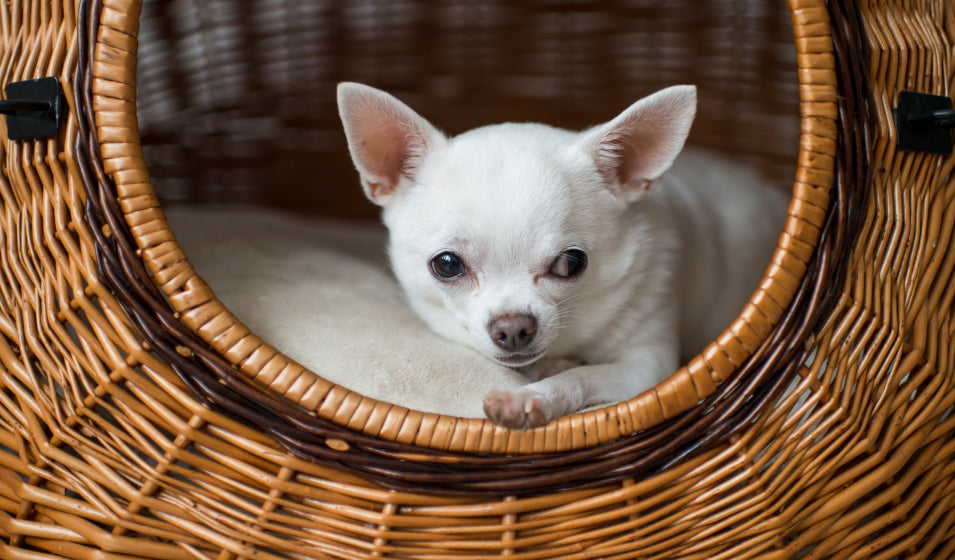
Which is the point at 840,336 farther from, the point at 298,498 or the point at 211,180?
the point at 211,180

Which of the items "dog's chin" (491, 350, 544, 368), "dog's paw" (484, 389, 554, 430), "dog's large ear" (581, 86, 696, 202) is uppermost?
"dog's large ear" (581, 86, 696, 202)

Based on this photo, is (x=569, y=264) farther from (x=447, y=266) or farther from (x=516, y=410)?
(x=516, y=410)

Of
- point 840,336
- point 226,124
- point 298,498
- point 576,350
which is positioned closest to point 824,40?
point 840,336

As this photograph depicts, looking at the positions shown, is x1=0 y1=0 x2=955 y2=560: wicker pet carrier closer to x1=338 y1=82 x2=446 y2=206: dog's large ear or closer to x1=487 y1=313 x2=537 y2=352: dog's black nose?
x1=487 y1=313 x2=537 y2=352: dog's black nose

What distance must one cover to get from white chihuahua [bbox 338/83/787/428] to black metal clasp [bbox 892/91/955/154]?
39 cm

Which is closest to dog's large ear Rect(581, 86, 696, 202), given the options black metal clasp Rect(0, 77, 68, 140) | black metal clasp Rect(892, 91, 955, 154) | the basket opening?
black metal clasp Rect(892, 91, 955, 154)

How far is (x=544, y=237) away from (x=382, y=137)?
46cm

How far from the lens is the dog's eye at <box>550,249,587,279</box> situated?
1.59 meters

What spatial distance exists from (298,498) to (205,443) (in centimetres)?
19

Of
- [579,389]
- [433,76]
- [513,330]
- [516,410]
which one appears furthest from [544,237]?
[433,76]

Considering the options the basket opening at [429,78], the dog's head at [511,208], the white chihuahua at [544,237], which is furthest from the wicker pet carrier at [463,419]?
the basket opening at [429,78]

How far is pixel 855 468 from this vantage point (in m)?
1.29

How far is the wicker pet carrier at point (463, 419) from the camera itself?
124cm

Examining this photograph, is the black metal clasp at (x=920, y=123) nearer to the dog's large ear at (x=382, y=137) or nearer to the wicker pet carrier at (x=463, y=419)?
the wicker pet carrier at (x=463, y=419)
